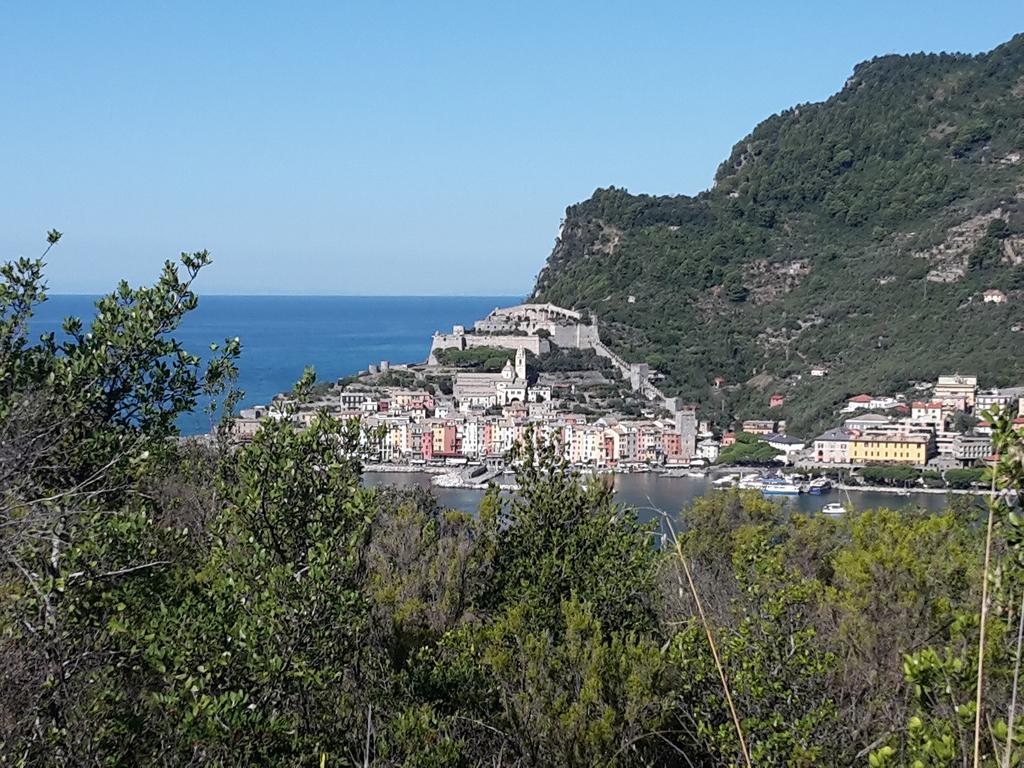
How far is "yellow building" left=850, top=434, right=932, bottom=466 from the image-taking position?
1121 inches

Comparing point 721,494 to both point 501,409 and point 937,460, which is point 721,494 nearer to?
point 937,460

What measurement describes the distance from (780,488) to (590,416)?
9.97 metres

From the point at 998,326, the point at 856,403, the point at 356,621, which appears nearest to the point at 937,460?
the point at 856,403

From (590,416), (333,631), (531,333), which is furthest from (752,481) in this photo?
(333,631)

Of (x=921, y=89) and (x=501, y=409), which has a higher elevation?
(x=921, y=89)

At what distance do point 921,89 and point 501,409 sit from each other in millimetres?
28413

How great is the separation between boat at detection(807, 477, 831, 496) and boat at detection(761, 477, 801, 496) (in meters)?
0.36

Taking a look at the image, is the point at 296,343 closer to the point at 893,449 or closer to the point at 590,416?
the point at 590,416

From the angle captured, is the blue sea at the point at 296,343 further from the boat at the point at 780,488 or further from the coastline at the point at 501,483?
the boat at the point at 780,488

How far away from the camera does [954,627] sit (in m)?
2.13

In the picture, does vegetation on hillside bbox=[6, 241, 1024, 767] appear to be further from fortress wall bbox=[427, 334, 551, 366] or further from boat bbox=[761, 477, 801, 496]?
fortress wall bbox=[427, 334, 551, 366]

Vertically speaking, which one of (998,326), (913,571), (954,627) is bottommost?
(913,571)

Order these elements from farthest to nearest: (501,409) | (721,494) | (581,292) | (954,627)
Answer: (581,292) < (501,409) < (721,494) < (954,627)

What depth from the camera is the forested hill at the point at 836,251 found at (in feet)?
118
